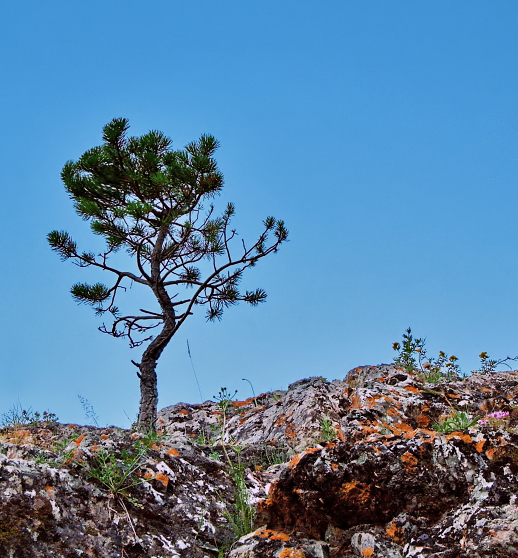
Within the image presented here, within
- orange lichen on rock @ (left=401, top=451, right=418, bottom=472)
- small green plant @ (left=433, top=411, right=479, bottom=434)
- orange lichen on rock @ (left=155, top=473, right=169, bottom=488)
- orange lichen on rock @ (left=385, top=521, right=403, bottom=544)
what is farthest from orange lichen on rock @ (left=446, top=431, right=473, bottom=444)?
orange lichen on rock @ (left=155, top=473, right=169, bottom=488)

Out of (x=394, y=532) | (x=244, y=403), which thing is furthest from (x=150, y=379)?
(x=394, y=532)

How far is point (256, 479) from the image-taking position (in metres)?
4.62

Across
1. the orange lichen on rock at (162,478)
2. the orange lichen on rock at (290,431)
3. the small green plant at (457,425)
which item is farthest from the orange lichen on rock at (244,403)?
the small green plant at (457,425)

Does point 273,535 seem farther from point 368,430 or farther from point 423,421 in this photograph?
point 423,421

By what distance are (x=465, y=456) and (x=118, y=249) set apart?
8.15 metres

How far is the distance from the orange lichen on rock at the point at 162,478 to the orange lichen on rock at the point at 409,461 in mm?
1766

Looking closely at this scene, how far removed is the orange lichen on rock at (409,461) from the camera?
3.09 m

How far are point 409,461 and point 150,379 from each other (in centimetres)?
587

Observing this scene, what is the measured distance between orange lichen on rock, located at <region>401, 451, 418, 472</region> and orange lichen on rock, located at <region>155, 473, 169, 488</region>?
177cm

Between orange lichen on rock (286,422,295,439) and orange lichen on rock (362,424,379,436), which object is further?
orange lichen on rock (286,422,295,439)

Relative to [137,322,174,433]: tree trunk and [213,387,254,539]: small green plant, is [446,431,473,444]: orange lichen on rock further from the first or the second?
[137,322,174,433]: tree trunk

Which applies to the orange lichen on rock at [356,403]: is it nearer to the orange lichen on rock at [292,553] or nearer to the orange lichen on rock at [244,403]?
the orange lichen on rock at [244,403]

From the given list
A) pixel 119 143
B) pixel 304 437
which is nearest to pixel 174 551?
pixel 304 437

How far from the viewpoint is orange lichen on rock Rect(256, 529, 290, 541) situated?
3.05 meters
